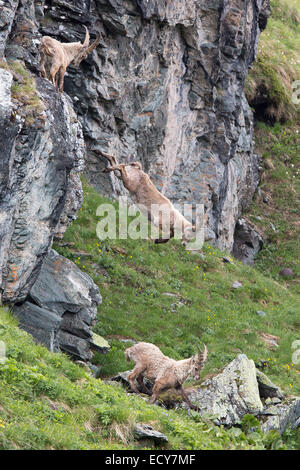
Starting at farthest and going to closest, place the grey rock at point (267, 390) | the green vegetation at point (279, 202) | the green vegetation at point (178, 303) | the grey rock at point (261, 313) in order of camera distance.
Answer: the green vegetation at point (279, 202) → the grey rock at point (261, 313) → the green vegetation at point (178, 303) → the grey rock at point (267, 390)

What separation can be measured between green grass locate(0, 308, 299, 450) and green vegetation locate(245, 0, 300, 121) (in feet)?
102

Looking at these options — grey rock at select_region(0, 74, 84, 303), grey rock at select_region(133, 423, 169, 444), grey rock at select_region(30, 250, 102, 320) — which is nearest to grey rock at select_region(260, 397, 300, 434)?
grey rock at select_region(133, 423, 169, 444)

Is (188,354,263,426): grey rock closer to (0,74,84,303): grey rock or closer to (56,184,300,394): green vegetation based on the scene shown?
(56,184,300,394): green vegetation

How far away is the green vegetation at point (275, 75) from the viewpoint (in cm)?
3859

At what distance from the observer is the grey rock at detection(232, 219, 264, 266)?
1299 inches

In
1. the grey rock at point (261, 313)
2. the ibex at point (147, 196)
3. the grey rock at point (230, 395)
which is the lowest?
the grey rock at point (261, 313)

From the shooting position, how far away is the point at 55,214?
12.3m

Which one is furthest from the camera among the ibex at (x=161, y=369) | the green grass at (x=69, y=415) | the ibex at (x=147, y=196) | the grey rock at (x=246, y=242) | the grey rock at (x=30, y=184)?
the grey rock at (x=246, y=242)

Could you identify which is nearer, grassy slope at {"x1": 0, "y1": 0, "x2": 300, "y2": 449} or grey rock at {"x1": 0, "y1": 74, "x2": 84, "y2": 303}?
grassy slope at {"x1": 0, "y1": 0, "x2": 300, "y2": 449}

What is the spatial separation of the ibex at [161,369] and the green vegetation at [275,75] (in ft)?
94.7

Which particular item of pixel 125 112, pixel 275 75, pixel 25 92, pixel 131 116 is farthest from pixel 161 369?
pixel 275 75

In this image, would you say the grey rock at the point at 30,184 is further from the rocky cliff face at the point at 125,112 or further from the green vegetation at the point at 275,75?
the green vegetation at the point at 275,75

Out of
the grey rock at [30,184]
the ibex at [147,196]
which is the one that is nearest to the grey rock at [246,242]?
the ibex at [147,196]

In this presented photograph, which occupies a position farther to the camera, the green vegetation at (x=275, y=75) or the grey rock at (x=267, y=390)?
the green vegetation at (x=275, y=75)
